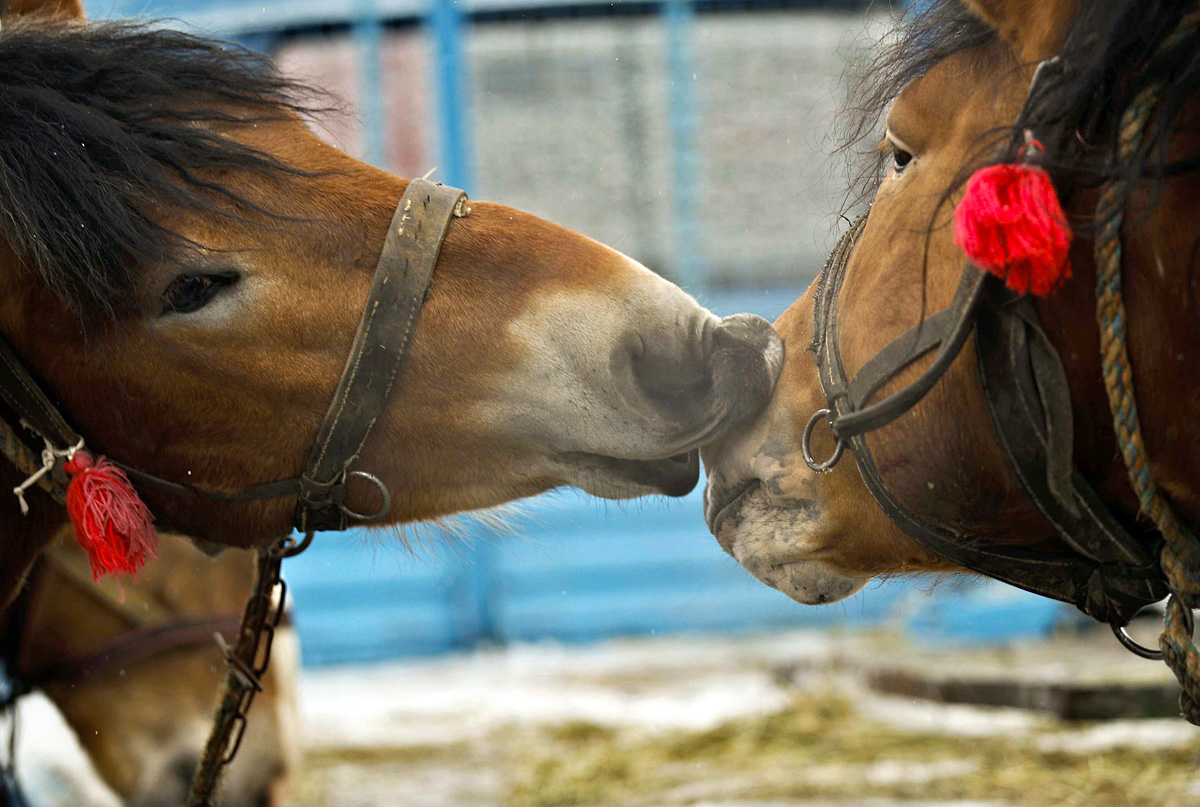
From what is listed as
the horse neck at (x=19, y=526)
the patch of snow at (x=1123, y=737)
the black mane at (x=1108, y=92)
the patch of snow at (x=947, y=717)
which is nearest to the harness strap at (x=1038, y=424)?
the black mane at (x=1108, y=92)

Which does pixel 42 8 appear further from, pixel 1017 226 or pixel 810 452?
pixel 1017 226

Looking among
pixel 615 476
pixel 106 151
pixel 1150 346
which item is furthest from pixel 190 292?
pixel 1150 346

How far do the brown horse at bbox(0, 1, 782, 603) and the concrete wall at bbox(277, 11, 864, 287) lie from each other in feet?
17.0

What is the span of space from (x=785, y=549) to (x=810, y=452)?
16cm

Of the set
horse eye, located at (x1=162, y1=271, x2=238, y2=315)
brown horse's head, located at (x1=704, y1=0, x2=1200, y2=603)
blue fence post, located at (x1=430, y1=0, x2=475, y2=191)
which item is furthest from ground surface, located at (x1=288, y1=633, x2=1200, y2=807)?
blue fence post, located at (x1=430, y1=0, x2=475, y2=191)

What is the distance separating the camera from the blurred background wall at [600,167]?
6.39 m

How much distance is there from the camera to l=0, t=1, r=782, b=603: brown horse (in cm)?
161

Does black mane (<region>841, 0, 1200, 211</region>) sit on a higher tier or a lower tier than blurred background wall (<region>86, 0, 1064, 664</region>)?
higher

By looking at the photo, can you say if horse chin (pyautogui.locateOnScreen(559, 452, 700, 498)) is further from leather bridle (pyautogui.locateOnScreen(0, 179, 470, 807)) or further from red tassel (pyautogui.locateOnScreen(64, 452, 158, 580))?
red tassel (pyautogui.locateOnScreen(64, 452, 158, 580))

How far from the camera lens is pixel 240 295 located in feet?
5.36

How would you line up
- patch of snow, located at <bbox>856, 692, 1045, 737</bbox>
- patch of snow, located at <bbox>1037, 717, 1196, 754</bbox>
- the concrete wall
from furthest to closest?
the concrete wall, patch of snow, located at <bbox>856, 692, 1045, 737</bbox>, patch of snow, located at <bbox>1037, 717, 1196, 754</bbox>

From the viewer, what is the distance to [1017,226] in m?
1.20

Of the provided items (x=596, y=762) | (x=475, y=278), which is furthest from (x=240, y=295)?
(x=596, y=762)

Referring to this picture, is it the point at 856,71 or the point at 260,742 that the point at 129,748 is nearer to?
the point at 260,742
